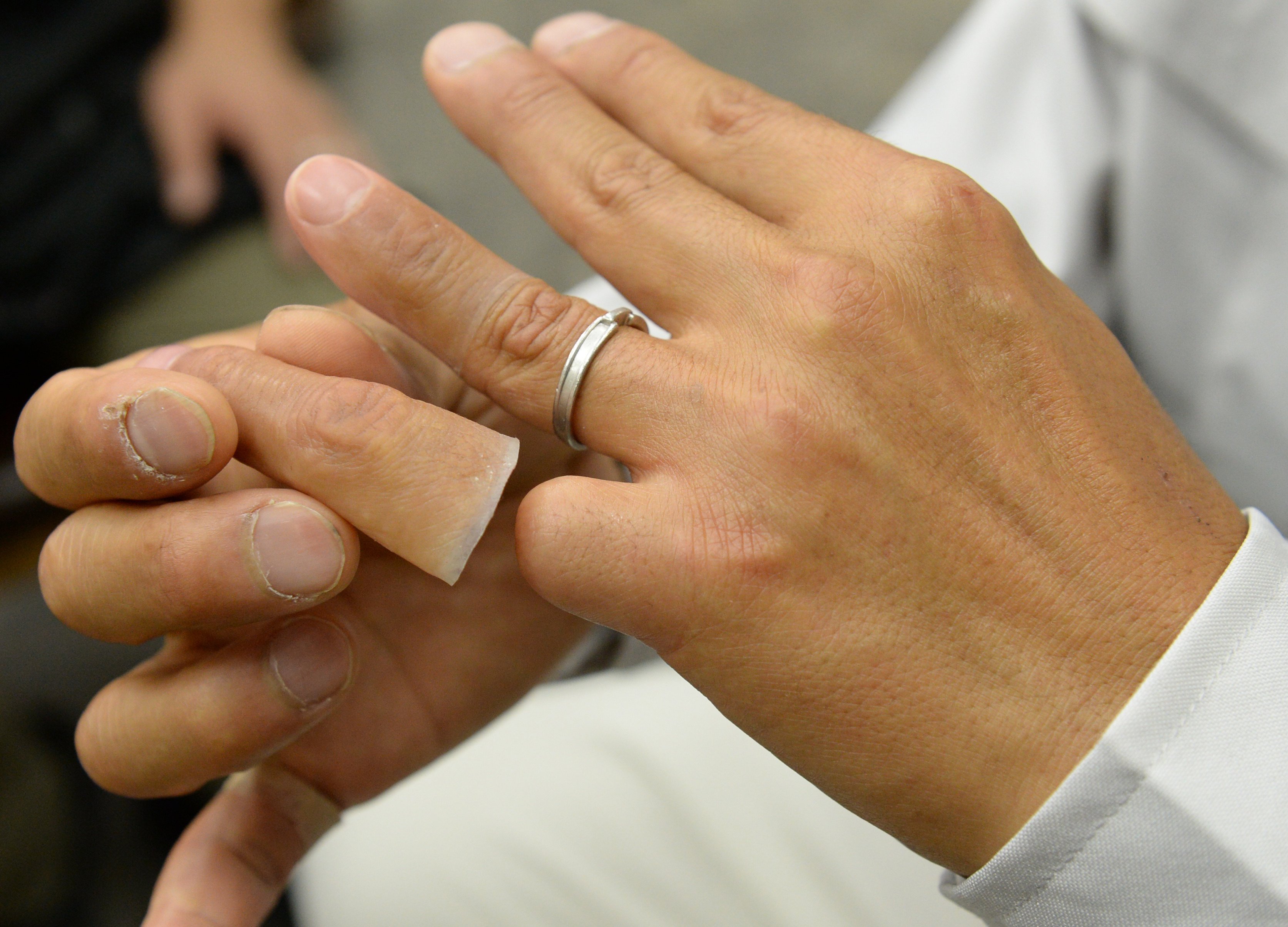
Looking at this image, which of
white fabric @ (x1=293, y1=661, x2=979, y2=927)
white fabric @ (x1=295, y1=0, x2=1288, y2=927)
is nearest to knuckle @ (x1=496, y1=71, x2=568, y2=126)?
white fabric @ (x1=295, y1=0, x2=1288, y2=927)

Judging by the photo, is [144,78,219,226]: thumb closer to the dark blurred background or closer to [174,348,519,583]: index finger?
the dark blurred background

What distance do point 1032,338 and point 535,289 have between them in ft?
1.11

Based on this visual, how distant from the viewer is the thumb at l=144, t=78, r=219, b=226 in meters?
1.47

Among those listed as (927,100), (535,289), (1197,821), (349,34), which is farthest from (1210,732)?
(349,34)

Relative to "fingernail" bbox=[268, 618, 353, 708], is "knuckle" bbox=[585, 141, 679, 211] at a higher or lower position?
higher

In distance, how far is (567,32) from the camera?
0.76 m

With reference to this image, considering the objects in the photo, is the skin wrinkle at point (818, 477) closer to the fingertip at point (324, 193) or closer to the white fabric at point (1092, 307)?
the fingertip at point (324, 193)

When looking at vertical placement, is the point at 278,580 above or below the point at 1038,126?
below

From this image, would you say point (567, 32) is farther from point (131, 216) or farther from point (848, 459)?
point (131, 216)

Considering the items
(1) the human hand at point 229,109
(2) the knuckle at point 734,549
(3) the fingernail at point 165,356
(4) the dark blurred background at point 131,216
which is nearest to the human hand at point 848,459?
(2) the knuckle at point 734,549

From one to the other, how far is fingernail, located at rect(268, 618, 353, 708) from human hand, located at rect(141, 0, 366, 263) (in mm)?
1017

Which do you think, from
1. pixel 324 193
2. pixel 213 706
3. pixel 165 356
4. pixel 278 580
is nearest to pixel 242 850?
pixel 213 706

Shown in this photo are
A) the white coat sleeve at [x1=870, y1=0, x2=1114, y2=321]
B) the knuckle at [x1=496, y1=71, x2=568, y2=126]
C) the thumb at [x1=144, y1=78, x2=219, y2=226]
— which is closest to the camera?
the knuckle at [x1=496, y1=71, x2=568, y2=126]

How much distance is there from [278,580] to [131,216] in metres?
1.23
